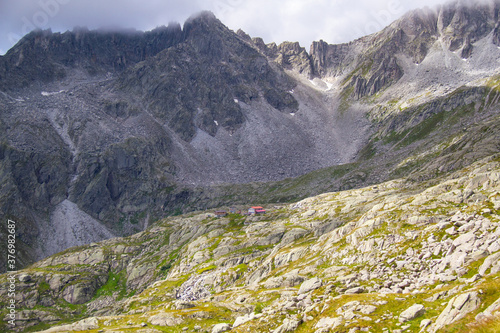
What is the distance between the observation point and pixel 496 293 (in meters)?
22.2

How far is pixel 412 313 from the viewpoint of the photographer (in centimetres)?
2633

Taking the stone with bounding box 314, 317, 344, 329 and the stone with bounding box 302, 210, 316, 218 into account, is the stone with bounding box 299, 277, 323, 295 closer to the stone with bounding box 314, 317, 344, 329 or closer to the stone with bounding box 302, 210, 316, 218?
the stone with bounding box 314, 317, 344, 329

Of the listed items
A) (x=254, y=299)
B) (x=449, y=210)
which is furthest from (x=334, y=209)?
(x=254, y=299)

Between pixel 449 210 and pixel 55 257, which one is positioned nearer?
pixel 449 210

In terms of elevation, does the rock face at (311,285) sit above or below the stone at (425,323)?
below

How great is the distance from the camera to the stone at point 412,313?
26.2 meters

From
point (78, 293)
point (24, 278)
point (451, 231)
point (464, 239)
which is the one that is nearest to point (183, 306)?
point (451, 231)

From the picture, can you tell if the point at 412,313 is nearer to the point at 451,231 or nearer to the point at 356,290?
the point at 356,290

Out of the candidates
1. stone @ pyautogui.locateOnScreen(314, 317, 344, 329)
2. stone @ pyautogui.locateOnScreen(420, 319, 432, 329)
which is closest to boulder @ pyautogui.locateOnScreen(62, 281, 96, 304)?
stone @ pyautogui.locateOnScreen(314, 317, 344, 329)

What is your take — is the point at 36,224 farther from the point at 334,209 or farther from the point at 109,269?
the point at 334,209

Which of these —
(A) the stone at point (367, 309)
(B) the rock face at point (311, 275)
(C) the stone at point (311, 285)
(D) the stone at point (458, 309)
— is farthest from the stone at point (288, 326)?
(D) the stone at point (458, 309)

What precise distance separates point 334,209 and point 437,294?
2664 inches

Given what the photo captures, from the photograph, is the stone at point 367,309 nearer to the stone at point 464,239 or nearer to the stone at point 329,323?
the stone at point 329,323

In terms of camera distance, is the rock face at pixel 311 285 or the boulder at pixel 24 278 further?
the boulder at pixel 24 278
